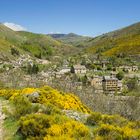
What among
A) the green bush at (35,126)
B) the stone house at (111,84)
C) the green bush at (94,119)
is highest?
the green bush at (35,126)

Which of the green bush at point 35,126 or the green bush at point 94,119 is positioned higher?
the green bush at point 35,126

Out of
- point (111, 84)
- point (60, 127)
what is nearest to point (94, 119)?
point (60, 127)

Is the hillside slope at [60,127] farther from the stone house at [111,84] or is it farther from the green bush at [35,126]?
the stone house at [111,84]

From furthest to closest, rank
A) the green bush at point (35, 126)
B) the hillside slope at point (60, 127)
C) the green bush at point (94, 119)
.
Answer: the green bush at point (94, 119) → the green bush at point (35, 126) → the hillside slope at point (60, 127)

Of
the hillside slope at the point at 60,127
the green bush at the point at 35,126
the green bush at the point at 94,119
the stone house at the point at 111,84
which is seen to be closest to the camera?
the hillside slope at the point at 60,127

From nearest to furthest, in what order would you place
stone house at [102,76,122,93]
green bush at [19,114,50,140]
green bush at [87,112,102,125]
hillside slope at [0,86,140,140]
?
hillside slope at [0,86,140,140] → green bush at [19,114,50,140] → green bush at [87,112,102,125] → stone house at [102,76,122,93]

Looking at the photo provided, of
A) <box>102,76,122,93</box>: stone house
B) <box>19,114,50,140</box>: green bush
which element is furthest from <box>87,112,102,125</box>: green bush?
<box>102,76,122,93</box>: stone house

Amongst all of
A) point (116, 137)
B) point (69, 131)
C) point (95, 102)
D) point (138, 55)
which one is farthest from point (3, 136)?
point (138, 55)

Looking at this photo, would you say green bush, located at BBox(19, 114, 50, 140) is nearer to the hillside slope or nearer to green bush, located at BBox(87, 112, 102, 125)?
Result: the hillside slope

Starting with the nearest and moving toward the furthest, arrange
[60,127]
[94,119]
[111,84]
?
[60,127]
[94,119]
[111,84]

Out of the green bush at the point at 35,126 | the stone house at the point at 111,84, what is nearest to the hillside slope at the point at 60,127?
the green bush at the point at 35,126

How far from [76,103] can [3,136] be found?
570 inches

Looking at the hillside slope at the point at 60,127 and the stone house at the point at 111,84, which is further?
the stone house at the point at 111,84

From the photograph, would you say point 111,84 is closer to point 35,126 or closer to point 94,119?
point 94,119
